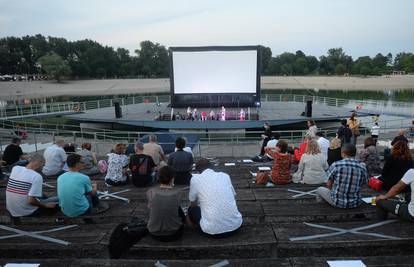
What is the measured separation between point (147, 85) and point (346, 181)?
7700 centimetres

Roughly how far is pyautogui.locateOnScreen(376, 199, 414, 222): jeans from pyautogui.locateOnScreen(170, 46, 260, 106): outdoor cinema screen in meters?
21.6

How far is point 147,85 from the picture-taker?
7831cm

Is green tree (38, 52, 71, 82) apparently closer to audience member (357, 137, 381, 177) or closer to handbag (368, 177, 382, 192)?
audience member (357, 137, 381, 177)

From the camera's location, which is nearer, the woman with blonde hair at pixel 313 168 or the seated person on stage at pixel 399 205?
the seated person on stage at pixel 399 205

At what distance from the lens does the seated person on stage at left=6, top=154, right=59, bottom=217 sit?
3.85m

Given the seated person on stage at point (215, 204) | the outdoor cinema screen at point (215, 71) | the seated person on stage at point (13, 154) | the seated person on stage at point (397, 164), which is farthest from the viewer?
the outdoor cinema screen at point (215, 71)

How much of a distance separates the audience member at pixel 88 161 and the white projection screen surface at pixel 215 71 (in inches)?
751

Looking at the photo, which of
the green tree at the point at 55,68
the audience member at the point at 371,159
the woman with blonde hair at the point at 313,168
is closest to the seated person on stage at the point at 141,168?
the woman with blonde hair at the point at 313,168

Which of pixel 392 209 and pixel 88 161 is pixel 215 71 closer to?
pixel 88 161

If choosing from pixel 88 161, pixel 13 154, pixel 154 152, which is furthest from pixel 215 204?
pixel 13 154

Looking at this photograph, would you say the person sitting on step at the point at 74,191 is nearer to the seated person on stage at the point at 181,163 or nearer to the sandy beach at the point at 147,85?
the seated person on stage at the point at 181,163

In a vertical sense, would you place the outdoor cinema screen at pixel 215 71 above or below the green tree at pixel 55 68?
below

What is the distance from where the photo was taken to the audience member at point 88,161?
20.4 feet

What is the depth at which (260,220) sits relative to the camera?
3873mm
